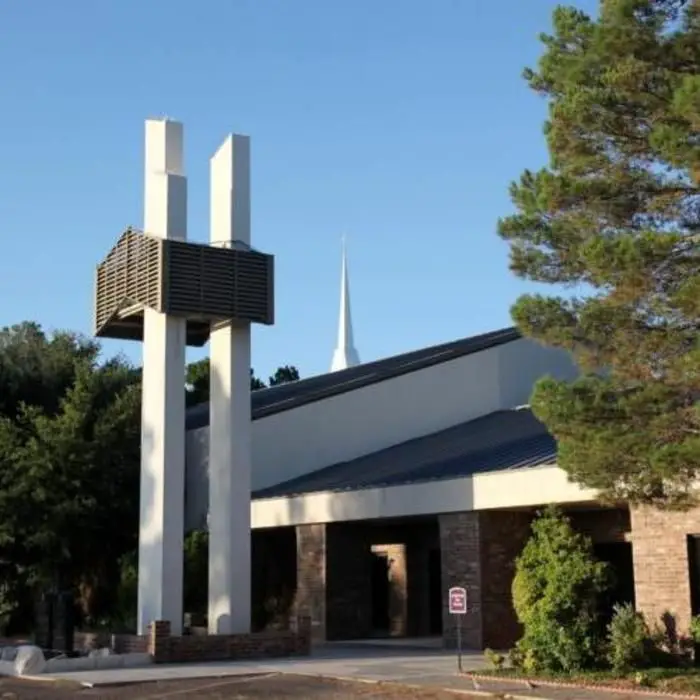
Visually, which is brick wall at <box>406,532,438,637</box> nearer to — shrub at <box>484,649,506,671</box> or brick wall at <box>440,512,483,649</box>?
brick wall at <box>440,512,483,649</box>

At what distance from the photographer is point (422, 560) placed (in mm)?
32094

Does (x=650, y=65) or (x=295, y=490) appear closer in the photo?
(x=650, y=65)

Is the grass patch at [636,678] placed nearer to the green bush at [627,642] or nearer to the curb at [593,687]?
the curb at [593,687]

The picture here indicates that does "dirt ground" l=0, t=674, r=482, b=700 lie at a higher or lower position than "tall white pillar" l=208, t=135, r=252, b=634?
lower

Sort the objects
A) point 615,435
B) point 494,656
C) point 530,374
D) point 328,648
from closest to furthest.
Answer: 1. point 615,435
2. point 494,656
3. point 328,648
4. point 530,374

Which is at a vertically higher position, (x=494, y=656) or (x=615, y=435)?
(x=615, y=435)

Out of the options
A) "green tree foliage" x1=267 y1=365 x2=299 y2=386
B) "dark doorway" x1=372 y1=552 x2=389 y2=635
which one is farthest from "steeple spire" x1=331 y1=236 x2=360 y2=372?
"dark doorway" x1=372 y1=552 x2=389 y2=635

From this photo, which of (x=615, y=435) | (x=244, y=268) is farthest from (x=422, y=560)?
(x=615, y=435)

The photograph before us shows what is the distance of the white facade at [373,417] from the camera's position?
32.6 metres

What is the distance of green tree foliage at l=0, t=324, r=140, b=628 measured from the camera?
97.5 ft

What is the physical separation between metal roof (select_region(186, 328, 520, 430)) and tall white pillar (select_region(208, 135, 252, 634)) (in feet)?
25.8

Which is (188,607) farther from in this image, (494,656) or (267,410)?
(494,656)

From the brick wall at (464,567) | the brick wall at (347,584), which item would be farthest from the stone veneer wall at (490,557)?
the brick wall at (347,584)

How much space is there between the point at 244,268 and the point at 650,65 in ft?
36.7
